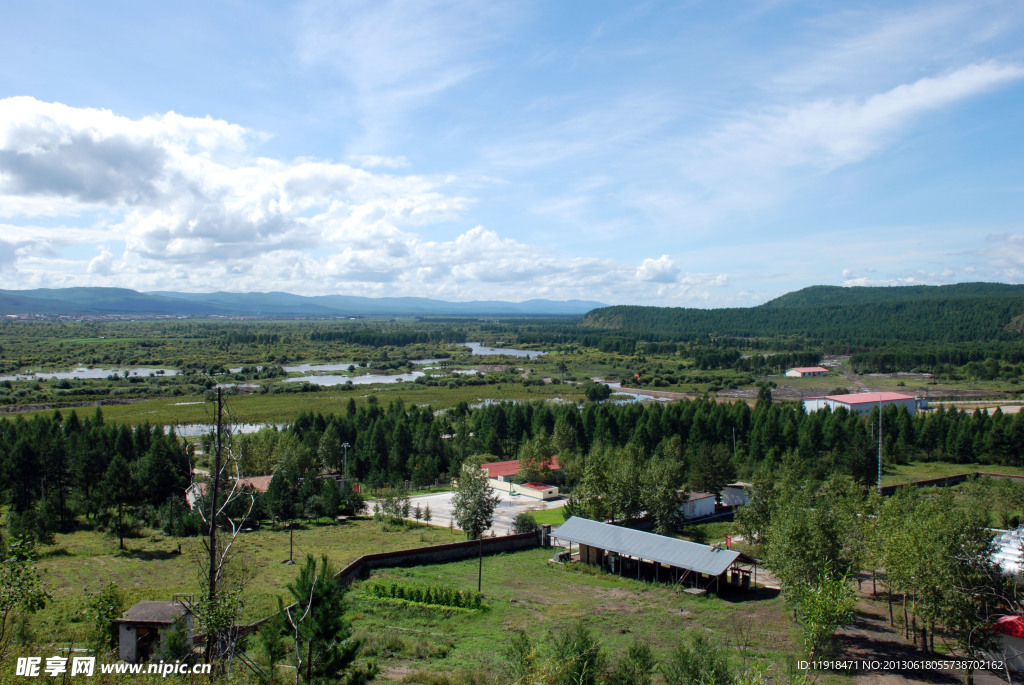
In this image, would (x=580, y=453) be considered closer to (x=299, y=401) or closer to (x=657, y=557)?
(x=657, y=557)

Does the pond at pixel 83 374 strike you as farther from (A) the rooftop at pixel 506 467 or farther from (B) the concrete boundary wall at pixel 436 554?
(B) the concrete boundary wall at pixel 436 554

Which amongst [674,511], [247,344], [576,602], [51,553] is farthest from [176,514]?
[247,344]

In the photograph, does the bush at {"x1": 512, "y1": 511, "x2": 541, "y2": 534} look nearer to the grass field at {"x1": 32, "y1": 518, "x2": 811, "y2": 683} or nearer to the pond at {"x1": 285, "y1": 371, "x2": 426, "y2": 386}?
the grass field at {"x1": 32, "y1": 518, "x2": 811, "y2": 683}

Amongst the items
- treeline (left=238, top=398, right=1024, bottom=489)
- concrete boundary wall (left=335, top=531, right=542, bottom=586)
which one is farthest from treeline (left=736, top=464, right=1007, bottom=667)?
treeline (left=238, top=398, right=1024, bottom=489)

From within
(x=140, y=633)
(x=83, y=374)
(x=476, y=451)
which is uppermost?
(x=140, y=633)

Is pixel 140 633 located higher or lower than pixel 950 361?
higher

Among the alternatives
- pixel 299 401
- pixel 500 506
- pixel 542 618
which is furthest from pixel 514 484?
pixel 299 401
